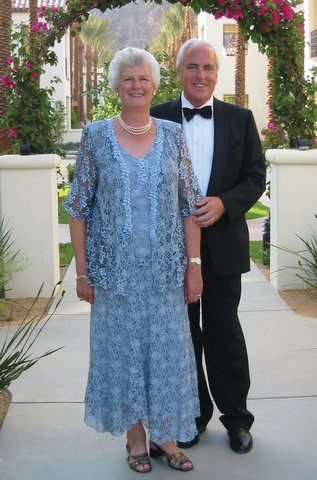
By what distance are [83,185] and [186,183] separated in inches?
18.6

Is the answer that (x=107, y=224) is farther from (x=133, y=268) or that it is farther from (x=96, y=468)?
(x=96, y=468)

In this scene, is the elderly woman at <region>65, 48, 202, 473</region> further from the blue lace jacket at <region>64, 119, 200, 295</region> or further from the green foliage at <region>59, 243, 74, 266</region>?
the green foliage at <region>59, 243, 74, 266</region>

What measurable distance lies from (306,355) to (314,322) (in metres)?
1.07

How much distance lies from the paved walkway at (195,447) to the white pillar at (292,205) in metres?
1.41

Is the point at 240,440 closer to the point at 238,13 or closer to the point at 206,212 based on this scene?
the point at 206,212

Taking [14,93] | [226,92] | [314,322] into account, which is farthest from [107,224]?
[226,92]

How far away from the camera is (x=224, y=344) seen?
176 inches

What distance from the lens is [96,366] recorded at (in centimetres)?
411

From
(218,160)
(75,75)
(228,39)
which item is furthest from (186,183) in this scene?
(75,75)

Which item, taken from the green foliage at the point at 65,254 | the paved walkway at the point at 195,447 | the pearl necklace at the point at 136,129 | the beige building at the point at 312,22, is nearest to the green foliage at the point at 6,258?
the paved walkway at the point at 195,447

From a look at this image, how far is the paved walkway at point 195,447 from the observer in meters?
4.23

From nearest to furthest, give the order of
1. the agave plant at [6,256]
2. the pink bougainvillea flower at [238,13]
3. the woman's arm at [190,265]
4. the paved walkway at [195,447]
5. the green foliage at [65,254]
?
the woman's arm at [190,265], the paved walkway at [195,447], the agave plant at [6,256], the pink bougainvillea flower at [238,13], the green foliage at [65,254]

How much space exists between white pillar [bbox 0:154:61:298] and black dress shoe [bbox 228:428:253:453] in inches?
165

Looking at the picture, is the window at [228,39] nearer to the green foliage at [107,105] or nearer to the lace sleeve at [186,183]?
the green foliage at [107,105]
